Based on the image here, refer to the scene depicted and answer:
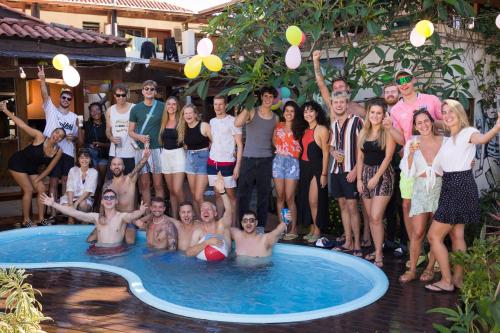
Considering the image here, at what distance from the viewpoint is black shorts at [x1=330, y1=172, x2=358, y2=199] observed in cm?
614

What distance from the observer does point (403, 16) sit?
7.37 meters

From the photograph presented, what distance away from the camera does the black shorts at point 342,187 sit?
20.1ft

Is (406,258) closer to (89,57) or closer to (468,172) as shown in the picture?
(468,172)

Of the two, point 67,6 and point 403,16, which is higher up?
point 67,6

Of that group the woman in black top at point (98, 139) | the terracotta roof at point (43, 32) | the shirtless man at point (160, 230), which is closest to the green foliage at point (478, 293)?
the shirtless man at point (160, 230)

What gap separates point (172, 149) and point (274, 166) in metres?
1.38

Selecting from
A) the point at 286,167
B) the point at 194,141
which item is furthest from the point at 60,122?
the point at 286,167

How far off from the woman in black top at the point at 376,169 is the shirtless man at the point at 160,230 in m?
2.36

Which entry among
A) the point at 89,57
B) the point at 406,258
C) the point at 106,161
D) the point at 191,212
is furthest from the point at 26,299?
the point at 89,57

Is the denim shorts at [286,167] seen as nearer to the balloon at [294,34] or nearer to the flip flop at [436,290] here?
the balloon at [294,34]

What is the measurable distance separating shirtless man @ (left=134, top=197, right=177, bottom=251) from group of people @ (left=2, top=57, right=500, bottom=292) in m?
0.02

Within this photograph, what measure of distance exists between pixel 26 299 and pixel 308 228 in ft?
17.2

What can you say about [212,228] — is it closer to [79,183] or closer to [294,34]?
[79,183]

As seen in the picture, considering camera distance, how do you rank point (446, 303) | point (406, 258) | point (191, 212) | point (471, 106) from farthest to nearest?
point (471, 106), point (191, 212), point (406, 258), point (446, 303)
